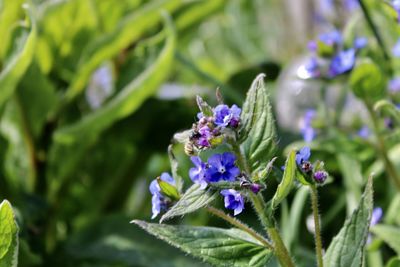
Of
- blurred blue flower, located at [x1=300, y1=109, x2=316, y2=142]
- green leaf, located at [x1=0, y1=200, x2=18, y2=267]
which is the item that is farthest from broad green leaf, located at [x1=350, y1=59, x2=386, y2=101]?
green leaf, located at [x1=0, y1=200, x2=18, y2=267]

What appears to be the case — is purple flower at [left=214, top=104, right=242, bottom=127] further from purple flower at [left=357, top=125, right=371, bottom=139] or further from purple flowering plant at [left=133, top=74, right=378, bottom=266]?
purple flower at [left=357, top=125, right=371, bottom=139]

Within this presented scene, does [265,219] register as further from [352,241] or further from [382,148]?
[382,148]

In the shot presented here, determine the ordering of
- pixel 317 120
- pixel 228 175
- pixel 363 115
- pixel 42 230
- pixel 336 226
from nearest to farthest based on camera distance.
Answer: pixel 228 175 < pixel 317 120 < pixel 42 230 < pixel 336 226 < pixel 363 115

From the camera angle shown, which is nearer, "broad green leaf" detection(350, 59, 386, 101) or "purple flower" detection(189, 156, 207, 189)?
"purple flower" detection(189, 156, 207, 189)

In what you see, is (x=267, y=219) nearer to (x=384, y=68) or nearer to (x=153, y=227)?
(x=153, y=227)

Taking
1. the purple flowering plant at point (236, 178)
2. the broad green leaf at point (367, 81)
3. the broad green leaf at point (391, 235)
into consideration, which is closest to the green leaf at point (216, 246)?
the purple flowering plant at point (236, 178)

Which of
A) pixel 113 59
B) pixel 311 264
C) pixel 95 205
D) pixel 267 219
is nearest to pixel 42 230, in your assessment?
pixel 95 205

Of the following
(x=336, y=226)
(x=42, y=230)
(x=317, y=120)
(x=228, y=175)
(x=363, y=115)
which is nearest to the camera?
(x=228, y=175)
